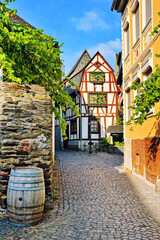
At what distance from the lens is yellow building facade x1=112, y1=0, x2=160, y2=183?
750cm

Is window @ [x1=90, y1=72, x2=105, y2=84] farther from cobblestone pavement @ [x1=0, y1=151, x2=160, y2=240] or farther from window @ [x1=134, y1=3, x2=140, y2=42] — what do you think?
cobblestone pavement @ [x1=0, y1=151, x2=160, y2=240]

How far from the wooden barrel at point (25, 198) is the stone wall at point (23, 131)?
0.64 metres

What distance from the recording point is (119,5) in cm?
1194

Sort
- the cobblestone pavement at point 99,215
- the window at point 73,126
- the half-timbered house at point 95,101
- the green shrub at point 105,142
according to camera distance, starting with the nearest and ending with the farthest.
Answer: the cobblestone pavement at point 99,215, the green shrub at point 105,142, the half-timbered house at point 95,101, the window at point 73,126

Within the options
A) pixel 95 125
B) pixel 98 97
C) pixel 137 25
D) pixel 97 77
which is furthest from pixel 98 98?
pixel 137 25

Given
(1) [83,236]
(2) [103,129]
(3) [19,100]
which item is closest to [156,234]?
(1) [83,236]

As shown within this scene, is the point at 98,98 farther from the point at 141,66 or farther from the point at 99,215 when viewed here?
the point at 99,215

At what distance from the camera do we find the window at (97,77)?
2547 centimetres

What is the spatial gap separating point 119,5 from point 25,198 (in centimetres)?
1056

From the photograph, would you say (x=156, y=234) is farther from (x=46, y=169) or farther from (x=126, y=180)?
(x=126, y=180)

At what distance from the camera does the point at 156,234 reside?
3.97m

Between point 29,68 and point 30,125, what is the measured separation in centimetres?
251

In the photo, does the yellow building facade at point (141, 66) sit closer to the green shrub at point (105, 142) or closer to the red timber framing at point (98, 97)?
the green shrub at point (105, 142)

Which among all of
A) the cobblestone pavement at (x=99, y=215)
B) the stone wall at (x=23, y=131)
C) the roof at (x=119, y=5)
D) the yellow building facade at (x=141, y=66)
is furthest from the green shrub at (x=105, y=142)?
the stone wall at (x=23, y=131)
